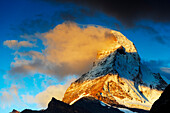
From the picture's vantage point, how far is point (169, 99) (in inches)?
1064

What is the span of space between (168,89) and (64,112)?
176030 mm

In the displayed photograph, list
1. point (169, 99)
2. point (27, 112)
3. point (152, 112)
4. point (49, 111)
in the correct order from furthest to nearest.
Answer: point (49, 111), point (27, 112), point (152, 112), point (169, 99)

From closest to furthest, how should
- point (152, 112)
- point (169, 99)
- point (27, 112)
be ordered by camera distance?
point (169, 99)
point (152, 112)
point (27, 112)

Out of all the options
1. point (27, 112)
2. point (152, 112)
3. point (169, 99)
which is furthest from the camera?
point (27, 112)

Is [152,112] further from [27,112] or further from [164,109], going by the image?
[27,112]

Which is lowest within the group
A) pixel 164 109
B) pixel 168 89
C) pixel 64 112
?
pixel 164 109

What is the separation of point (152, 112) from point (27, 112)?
536 ft

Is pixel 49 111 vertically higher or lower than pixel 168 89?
higher

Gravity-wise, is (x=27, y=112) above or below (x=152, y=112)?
above

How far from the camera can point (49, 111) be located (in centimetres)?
19688

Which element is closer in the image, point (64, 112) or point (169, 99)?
point (169, 99)

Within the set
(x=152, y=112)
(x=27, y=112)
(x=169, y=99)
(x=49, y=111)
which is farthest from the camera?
(x=49, y=111)

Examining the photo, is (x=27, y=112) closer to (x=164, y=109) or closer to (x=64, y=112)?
(x=64, y=112)

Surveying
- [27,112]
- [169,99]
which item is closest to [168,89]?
[169,99]
